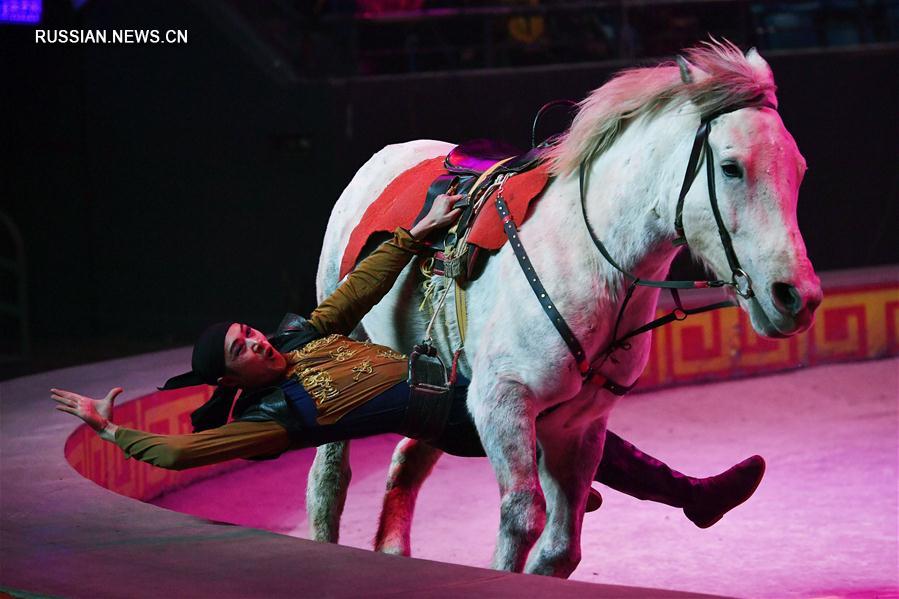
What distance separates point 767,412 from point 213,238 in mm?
4084

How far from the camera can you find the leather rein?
2641 mm

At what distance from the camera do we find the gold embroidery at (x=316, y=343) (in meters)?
3.22

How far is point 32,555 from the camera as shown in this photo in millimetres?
2801

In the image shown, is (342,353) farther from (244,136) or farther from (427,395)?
(244,136)

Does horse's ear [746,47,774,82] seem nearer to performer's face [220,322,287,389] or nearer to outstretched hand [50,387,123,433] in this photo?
performer's face [220,322,287,389]

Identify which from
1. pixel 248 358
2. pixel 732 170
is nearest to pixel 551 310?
pixel 732 170

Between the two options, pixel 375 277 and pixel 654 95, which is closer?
pixel 654 95

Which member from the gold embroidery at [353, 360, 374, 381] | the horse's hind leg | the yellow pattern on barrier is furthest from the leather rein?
the yellow pattern on barrier

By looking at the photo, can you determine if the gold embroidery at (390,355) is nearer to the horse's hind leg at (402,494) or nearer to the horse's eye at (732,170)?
the horse's hind leg at (402,494)

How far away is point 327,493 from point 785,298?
1.83 m

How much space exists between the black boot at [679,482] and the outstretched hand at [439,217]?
875mm

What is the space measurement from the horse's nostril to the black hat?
1382 mm

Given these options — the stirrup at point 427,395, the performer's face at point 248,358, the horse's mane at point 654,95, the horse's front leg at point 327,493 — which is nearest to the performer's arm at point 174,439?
the performer's face at point 248,358

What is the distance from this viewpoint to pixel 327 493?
3.85m
